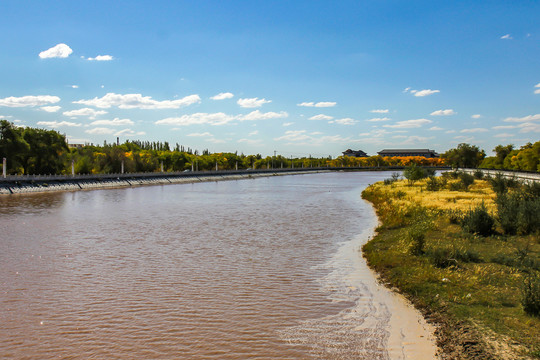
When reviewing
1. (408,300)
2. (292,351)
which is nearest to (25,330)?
(292,351)

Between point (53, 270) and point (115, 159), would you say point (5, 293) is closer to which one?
point (53, 270)

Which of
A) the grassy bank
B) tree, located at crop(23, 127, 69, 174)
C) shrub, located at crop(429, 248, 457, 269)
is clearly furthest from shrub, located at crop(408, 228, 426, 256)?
tree, located at crop(23, 127, 69, 174)

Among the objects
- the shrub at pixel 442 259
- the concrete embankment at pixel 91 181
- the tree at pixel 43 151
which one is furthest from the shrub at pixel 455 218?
the tree at pixel 43 151

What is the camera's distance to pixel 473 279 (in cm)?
1236

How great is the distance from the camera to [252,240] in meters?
22.4

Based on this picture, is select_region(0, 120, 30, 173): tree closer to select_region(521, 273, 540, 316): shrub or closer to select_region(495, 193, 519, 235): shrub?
select_region(495, 193, 519, 235): shrub

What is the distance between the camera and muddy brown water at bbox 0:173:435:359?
9258 millimetres

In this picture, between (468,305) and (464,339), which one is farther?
(468,305)

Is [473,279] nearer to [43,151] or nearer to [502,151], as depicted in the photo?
[43,151]

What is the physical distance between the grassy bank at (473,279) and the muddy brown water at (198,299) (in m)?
0.69

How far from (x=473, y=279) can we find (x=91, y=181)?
2804 inches

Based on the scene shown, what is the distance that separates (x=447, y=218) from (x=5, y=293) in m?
22.6

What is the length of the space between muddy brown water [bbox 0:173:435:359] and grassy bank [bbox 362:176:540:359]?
687 millimetres

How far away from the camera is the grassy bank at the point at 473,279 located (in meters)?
8.66
